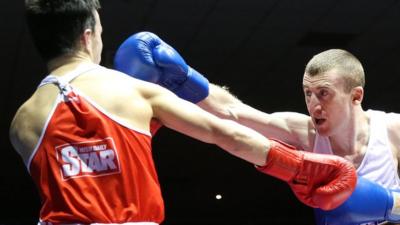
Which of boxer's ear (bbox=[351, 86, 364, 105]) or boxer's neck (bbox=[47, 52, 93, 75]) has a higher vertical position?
boxer's ear (bbox=[351, 86, 364, 105])

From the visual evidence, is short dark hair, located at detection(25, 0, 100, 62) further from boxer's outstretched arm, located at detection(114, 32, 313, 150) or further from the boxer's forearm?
the boxer's forearm

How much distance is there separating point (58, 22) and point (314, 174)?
0.83 metres

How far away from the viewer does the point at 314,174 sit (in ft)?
6.33

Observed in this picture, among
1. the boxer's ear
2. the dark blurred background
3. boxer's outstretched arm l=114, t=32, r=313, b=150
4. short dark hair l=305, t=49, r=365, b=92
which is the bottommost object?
the dark blurred background

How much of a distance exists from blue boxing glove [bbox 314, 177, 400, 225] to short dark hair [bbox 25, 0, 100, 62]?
110 centimetres

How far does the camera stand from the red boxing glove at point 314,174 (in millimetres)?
1885

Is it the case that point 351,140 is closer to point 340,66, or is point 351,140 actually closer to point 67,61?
point 340,66

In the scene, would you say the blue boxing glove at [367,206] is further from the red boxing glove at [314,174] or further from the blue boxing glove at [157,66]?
the blue boxing glove at [157,66]

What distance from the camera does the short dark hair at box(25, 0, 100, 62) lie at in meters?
1.68

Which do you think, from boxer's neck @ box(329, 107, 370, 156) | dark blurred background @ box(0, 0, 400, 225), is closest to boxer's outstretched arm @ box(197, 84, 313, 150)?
boxer's neck @ box(329, 107, 370, 156)

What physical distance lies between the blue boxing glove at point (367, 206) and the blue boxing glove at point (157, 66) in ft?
2.35

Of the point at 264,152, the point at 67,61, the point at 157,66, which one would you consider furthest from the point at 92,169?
the point at 157,66

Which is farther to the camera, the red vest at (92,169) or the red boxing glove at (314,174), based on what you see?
the red boxing glove at (314,174)

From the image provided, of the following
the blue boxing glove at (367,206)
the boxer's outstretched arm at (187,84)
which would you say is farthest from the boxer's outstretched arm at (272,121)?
the blue boxing glove at (367,206)
